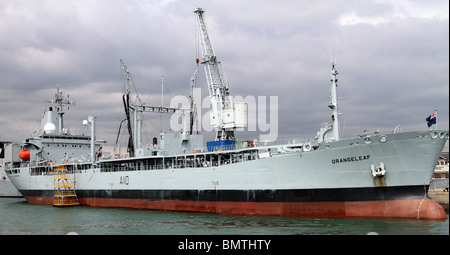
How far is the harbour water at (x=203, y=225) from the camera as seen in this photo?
19.0 meters

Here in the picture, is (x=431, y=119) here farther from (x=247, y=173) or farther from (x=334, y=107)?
(x=247, y=173)

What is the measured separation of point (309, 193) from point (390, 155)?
514cm

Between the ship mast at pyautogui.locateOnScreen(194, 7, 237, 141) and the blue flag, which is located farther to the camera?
the ship mast at pyautogui.locateOnScreen(194, 7, 237, 141)

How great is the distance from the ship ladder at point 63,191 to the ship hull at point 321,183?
406 inches

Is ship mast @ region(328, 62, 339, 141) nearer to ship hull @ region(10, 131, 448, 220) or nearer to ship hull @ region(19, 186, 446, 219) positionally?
ship hull @ region(10, 131, 448, 220)

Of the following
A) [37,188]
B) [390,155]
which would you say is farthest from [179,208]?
[37,188]

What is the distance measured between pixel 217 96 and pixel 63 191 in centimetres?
1848

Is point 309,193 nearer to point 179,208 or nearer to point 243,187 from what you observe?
point 243,187

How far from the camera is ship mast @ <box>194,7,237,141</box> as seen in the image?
3091 cm

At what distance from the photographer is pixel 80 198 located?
37312mm

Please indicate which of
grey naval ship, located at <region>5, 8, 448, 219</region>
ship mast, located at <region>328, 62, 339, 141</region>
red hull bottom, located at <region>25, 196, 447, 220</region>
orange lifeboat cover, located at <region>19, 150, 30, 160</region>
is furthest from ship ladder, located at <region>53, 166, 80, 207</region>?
ship mast, located at <region>328, 62, 339, 141</region>

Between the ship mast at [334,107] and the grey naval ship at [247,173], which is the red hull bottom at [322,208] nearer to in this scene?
the grey naval ship at [247,173]
